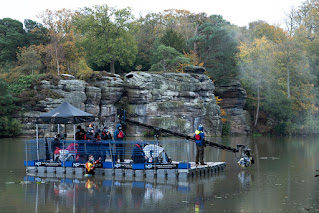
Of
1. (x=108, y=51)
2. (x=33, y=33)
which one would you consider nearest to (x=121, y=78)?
(x=108, y=51)

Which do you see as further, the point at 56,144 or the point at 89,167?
the point at 56,144

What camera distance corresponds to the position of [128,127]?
182 feet

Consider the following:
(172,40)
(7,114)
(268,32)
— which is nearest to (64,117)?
(7,114)

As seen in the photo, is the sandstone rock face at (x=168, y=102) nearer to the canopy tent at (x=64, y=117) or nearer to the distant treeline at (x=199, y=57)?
the distant treeline at (x=199, y=57)

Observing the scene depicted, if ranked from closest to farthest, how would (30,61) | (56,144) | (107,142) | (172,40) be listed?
(107,142), (56,144), (30,61), (172,40)

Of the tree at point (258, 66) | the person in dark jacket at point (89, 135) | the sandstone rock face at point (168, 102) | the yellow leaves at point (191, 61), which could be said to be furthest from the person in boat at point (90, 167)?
the tree at point (258, 66)

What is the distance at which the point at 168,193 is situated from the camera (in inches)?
670

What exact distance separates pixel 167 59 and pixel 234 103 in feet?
39.9

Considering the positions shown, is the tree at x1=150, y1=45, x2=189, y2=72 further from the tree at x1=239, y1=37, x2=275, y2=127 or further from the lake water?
the lake water

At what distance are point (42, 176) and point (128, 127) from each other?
3405 centimetres

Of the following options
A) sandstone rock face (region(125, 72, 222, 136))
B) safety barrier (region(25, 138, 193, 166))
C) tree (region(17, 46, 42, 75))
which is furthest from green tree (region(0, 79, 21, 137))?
safety barrier (region(25, 138, 193, 166))

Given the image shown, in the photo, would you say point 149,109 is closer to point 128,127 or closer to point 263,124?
point 128,127

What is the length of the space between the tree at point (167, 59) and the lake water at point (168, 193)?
41987 mm

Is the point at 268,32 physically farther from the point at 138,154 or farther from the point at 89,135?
the point at 138,154
